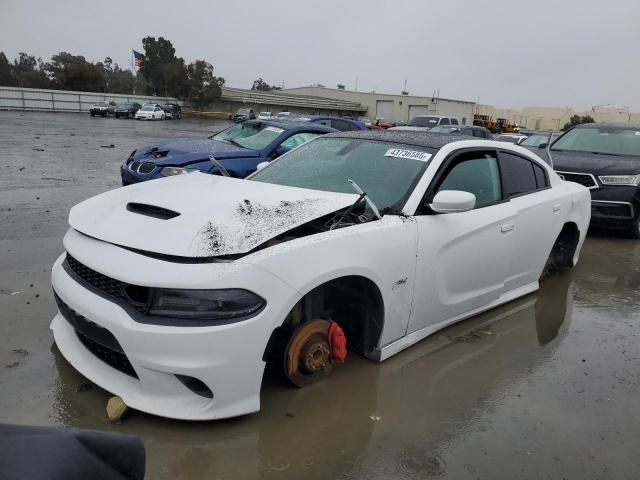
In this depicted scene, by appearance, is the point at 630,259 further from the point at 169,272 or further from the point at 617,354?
the point at 169,272

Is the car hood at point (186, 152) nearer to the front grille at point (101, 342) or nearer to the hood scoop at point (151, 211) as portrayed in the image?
the hood scoop at point (151, 211)

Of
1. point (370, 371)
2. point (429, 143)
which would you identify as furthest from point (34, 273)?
point (429, 143)

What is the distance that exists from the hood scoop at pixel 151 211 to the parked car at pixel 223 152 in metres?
4.08

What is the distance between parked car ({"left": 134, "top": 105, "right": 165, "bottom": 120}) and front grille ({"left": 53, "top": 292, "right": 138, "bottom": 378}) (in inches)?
1747

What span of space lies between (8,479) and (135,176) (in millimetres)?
6859

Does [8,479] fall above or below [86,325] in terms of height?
above

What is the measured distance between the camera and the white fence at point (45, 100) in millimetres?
45906

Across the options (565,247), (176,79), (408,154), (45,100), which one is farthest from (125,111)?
(408,154)

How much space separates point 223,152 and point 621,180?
588cm

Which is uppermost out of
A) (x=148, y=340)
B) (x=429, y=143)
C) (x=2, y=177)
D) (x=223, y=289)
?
(x=429, y=143)

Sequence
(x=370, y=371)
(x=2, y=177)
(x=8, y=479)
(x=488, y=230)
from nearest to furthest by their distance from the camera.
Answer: (x=8, y=479)
(x=370, y=371)
(x=488, y=230)
(x=2, y=177)

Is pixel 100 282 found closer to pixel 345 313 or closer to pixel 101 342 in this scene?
pixel 101 342

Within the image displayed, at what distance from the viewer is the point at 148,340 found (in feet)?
7.63

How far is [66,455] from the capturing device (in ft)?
3.49
